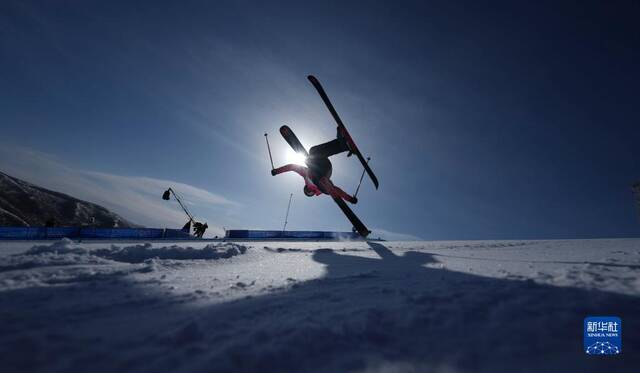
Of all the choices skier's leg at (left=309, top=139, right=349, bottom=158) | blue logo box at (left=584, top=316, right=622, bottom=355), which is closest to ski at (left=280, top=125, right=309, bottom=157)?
skier's leg at (left=309, top=139, right=349, bottom=158)

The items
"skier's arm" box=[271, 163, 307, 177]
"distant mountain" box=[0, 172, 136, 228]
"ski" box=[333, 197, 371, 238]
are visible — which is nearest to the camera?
"skier's arm" box=[271, 163, 307, 177]

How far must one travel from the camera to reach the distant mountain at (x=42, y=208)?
123 m

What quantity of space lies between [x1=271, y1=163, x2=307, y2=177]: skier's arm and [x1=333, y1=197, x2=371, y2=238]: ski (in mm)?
3976

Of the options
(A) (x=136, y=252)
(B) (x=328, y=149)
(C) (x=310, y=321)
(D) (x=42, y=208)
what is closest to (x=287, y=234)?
(B) (x=328, y=149)

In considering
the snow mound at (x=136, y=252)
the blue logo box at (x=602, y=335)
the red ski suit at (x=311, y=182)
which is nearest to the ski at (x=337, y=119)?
the red ski suit at (x=311, y=182)

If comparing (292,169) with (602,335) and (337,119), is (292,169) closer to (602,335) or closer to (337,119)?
(337,119)

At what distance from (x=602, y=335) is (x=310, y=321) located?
10.4ft

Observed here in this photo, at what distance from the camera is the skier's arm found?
77.3ft

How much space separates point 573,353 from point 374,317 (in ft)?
6.69

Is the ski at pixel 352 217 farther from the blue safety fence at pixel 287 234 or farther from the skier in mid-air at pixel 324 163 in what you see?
the blue safety fence at pixel 287 234

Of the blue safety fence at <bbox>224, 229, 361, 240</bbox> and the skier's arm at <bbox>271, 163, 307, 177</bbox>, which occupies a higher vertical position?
the skier's arm at <bbox>271, 163, 307, 177</bbox>

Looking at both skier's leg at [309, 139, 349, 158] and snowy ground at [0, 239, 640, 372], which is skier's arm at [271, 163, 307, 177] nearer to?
skier's leg at [309, 139, 349, 158]

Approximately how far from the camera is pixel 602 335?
9.74 ft

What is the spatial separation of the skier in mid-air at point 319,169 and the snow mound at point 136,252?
40.9ft
